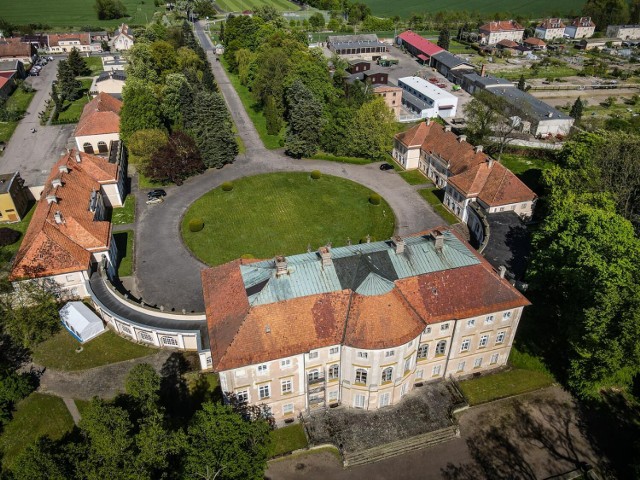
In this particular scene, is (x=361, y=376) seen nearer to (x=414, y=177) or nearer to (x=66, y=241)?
(x=66, y=241)

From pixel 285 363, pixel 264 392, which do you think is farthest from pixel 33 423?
pixel 285 363

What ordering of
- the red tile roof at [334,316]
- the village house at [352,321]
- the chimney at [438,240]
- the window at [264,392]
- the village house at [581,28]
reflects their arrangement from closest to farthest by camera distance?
the red tile roof at [334,316] → the village house at [352,321] → the window at [264,392] → the chimney at [438,240] → the village house at [581,28]

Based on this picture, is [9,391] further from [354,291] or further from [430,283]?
[430,283]

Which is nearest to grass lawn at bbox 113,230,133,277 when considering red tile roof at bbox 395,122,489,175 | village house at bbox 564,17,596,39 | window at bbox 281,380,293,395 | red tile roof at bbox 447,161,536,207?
window at bbox 281,380,293,395

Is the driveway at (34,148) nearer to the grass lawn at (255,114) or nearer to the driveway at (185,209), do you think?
the driveway at (185,209)

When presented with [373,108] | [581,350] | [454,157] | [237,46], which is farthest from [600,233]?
[237,46]

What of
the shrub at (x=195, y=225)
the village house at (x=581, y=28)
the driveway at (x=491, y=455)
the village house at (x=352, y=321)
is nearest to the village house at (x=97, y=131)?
the shrub at (x=195, y=225)

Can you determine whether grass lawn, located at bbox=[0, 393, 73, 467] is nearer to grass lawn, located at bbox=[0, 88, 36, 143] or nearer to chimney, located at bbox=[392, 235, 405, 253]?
chimney, located at bbox=[392, 235, 405, 253]
